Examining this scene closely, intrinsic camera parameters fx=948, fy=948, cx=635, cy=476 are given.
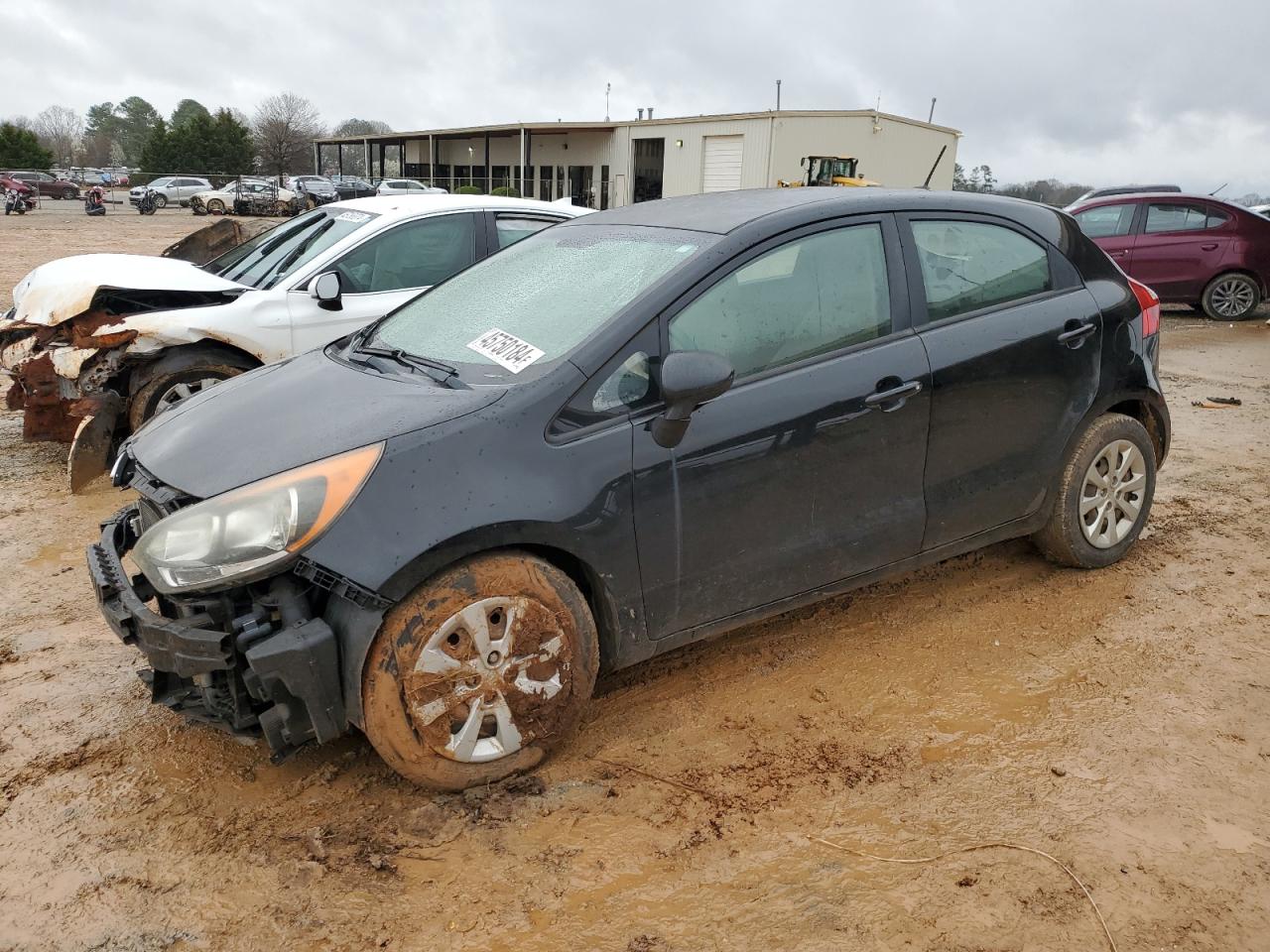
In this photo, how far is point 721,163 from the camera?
33094 millimetres

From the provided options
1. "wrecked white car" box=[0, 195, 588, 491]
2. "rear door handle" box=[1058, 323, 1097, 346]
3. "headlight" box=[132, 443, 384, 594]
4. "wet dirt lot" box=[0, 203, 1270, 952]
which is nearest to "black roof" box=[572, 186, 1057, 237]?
"rear door handle" box=[1058, 323, 1097, 346]

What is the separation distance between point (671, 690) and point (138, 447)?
202 cm

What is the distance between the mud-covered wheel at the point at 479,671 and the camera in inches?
103

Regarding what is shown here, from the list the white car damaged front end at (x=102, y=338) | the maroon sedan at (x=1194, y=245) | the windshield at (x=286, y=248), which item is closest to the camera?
the white car damaged front end at (x=102, y=338)

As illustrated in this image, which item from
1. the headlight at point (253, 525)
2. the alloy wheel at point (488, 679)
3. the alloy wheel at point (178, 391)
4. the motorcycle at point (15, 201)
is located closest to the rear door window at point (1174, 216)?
the alloy wheel at point (178, 391)

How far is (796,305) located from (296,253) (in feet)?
13.8

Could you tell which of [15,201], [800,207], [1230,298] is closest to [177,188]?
[15,201]

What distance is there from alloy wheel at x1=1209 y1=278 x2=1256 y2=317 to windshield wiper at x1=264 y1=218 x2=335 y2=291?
12.0m

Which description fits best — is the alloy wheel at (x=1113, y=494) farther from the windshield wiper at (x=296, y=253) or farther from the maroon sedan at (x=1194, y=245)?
the maroon sedan at (x=1194, y=245)

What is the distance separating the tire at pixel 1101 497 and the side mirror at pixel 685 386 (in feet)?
6.52

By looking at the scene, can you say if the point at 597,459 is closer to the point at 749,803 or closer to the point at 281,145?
the point at 749,803

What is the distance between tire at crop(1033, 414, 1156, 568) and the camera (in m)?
4.07

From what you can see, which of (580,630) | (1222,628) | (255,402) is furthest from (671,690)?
(1222,628)

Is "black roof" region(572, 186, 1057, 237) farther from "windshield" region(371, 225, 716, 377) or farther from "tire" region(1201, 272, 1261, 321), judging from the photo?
"tire" region(1201, 272, 1261, 321)
